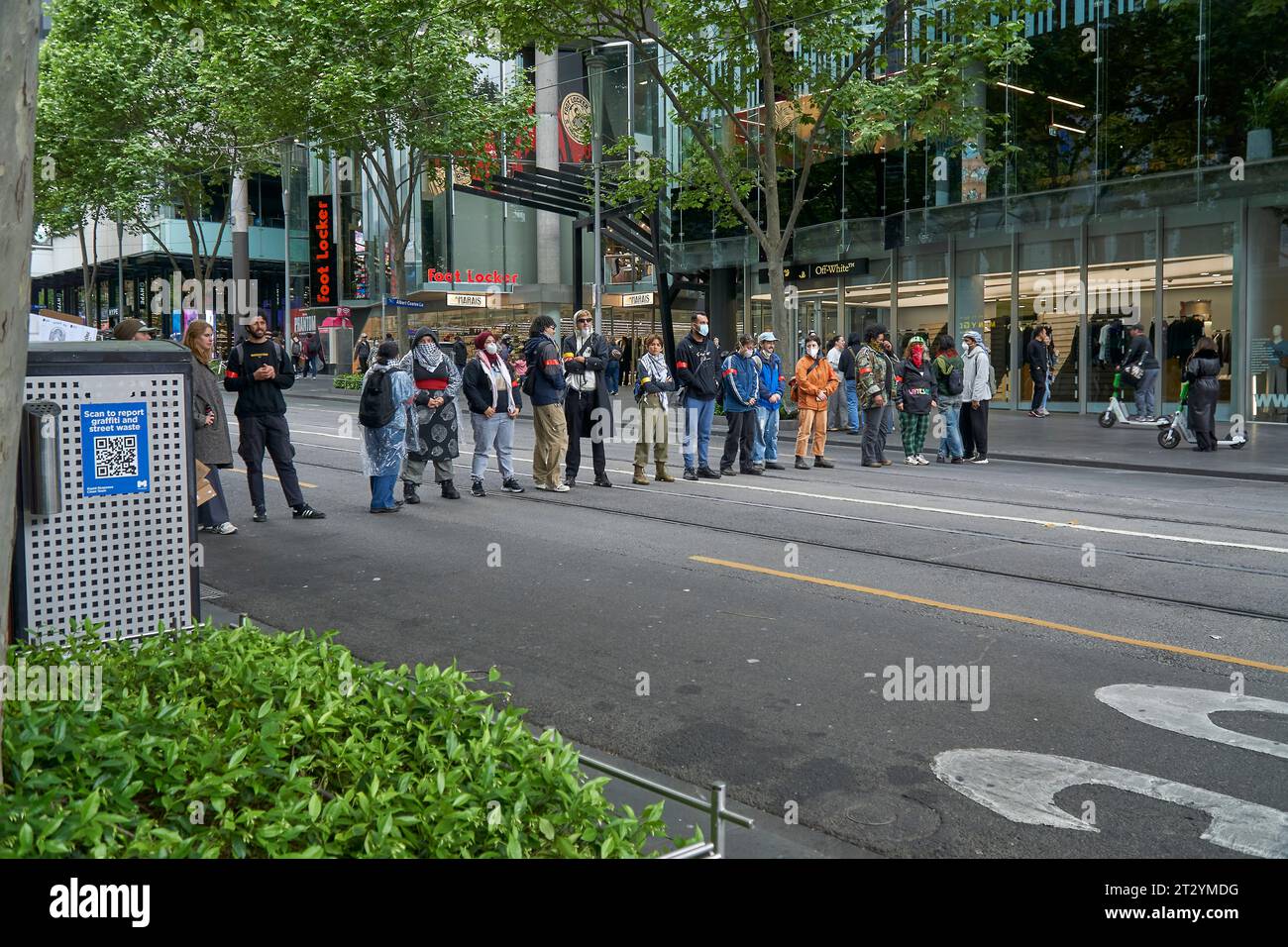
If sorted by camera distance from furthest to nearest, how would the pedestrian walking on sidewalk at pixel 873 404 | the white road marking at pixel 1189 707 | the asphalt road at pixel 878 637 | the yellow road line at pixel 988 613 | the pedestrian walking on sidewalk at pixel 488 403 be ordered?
the pedestrian walking on sidewalk at pixel 873 404, the pedestrian walking on sidewalk at pixel 488 403, the yellow road line at pixel 988 613, the white road marking at pixel 1189 707, the asphalt road at pixel 878 637

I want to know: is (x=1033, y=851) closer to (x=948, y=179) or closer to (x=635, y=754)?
(x=635, y=754)

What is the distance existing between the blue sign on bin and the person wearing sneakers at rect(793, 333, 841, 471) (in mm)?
12112

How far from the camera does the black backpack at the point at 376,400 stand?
12422 millimetres

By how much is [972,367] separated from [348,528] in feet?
32.8

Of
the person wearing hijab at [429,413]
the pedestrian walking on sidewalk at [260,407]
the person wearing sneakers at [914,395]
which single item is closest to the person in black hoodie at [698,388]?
the person wearing hijab at [429,413]

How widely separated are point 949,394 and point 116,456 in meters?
14.4

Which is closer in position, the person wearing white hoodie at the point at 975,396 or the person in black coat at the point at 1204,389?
the person wearing white hoodie at the point at 975,396

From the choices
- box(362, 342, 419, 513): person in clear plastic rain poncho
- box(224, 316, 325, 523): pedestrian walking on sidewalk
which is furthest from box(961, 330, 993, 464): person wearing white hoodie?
box(224, 316, 325, 523): pedestrian walking on sidewalk

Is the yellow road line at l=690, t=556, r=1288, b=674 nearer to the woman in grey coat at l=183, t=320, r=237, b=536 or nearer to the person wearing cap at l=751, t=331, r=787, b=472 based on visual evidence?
the woman in grey coat at l=183, t=320, r=237, b=536

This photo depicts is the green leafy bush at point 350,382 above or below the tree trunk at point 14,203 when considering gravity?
above

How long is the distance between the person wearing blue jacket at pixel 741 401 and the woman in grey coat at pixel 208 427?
683 cm

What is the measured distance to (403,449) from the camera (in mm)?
12828

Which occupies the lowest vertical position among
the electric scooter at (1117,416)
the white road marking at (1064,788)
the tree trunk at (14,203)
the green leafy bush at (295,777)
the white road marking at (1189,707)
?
the white road marking at (1064,788)

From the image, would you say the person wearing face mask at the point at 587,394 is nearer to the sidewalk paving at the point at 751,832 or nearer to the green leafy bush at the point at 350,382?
the sidewalk paving at the point at 751,832
